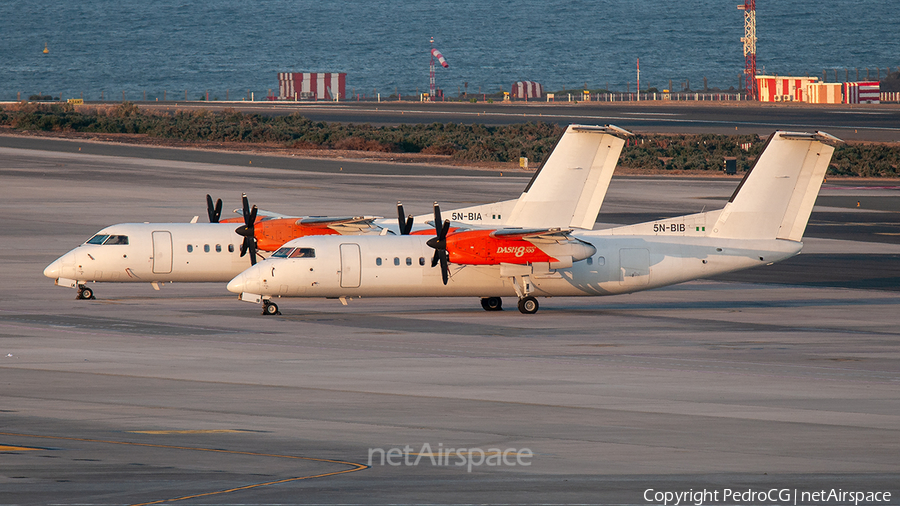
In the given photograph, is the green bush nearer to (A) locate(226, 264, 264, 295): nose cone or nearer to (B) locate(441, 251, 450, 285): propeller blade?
(B) locate(441, 251, 450, 285): propeller blade

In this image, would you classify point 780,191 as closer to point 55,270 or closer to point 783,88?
point 55,270

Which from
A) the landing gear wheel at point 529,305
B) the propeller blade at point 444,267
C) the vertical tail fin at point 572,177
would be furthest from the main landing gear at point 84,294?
the landing gear wheel at point 529,305

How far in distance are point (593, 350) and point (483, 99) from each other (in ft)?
521

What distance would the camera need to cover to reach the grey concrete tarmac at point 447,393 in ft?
48.5

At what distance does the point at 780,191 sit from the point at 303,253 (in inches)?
583

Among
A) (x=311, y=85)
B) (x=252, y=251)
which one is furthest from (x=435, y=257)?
(x=311, y=85)

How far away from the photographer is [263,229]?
120 feet

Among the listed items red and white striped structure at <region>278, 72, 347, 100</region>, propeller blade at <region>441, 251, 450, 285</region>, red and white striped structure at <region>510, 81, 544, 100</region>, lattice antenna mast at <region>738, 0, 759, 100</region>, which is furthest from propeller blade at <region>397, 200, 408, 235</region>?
red and white striped structure at <region>278, 72, 347, 100</region>

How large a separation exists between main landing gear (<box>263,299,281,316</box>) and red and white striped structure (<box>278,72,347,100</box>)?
157243 millimetres

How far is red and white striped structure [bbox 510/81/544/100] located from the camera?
613 ft

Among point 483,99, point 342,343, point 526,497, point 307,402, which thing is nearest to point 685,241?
point 342,343

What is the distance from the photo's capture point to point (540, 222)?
37094 millimetres

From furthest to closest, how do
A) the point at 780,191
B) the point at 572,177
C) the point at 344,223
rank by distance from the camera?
the point at 572,177, the point at 344,223, the point at 780,191

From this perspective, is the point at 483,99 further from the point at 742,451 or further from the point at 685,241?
the point at 742,451
